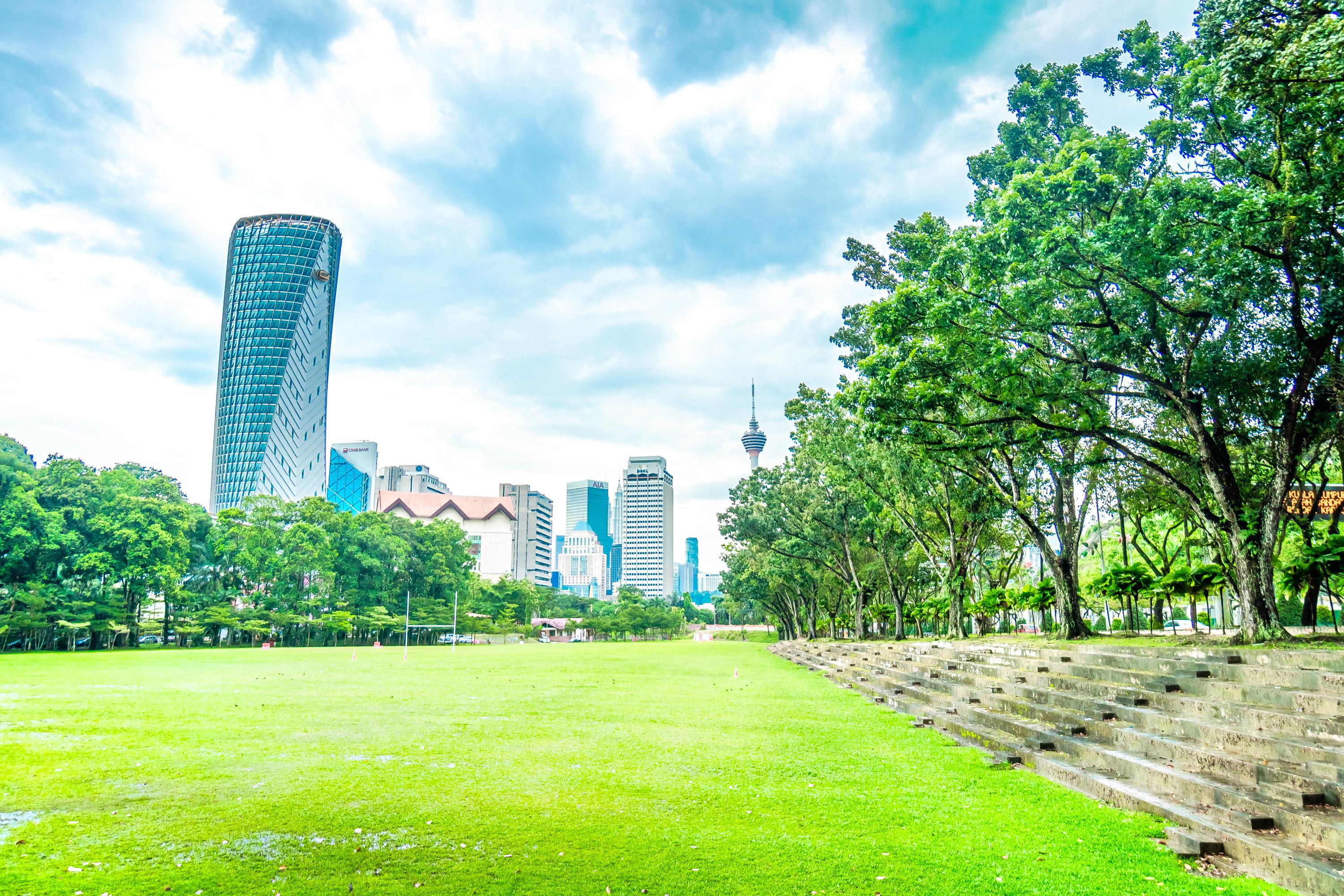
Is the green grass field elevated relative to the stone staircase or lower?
lower

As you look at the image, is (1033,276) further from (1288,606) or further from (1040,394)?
(1288,606)

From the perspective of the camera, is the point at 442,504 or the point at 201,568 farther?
the point at 442,504

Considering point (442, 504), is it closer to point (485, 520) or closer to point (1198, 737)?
point (485, 520)

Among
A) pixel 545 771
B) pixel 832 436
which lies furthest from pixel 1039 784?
pixel 832 436

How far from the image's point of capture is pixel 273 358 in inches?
5527

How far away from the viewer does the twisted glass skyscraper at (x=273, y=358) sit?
455 ft

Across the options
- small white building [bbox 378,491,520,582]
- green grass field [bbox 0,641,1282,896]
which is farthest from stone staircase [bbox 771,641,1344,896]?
small white building [bbox 378,491,520,582]

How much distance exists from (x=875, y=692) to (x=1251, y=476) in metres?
9.73

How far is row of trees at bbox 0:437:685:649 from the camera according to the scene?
4050cm

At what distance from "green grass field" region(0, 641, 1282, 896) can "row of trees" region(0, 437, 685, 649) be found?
35.0 meters

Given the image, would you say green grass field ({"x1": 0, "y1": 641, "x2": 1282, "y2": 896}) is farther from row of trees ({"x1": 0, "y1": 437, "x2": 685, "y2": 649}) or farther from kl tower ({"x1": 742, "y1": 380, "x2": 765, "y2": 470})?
kl tower ({"x1": 742, "y1": 380, "x2": 765, "y2": 470})

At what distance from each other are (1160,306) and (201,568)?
61215mm

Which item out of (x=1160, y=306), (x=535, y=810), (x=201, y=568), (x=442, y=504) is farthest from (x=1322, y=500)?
(x=442, y=504)

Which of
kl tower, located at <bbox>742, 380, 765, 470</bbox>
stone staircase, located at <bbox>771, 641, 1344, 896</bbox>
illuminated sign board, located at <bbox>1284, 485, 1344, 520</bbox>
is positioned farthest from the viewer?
kl tower, located at <bbox>742, 380, 765, 470</bbox>
